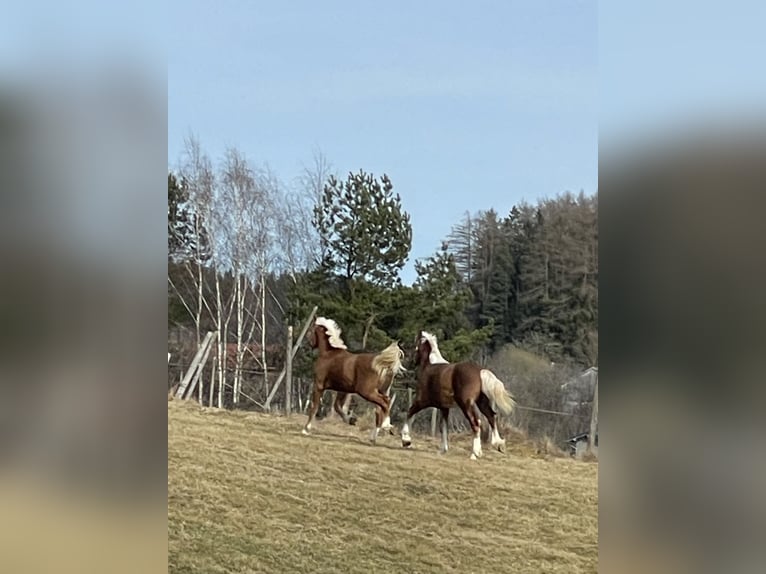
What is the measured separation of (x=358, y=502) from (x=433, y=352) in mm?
571

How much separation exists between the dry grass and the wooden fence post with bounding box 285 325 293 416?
51 millimetres

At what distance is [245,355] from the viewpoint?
3.15 metres

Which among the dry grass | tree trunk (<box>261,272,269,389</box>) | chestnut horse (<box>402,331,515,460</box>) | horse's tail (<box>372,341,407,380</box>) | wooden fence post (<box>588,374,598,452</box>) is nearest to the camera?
wooden fence post (<box>588,374,598,452</box>)

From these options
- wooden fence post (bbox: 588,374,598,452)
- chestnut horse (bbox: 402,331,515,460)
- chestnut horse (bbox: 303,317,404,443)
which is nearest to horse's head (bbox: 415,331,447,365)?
chestnut horse (bbox: 402,331,515,460)

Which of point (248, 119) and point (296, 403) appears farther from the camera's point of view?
point (296, 403)

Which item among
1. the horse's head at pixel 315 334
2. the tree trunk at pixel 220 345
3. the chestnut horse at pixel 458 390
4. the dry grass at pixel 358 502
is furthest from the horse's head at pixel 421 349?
the tree trunk at pixel 220 345

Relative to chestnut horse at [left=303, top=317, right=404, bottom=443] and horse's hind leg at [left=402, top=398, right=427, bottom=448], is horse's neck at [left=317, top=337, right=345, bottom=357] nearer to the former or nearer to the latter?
chestnut horse at [left=303, top=317, right=404, bottom=443]

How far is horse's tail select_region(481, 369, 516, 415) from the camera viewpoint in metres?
2.65

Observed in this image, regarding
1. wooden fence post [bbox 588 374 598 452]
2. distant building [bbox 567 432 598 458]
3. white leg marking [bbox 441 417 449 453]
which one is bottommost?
white leg marking [bbox 441 417 449 453]

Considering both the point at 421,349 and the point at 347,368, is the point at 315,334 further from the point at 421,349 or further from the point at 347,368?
the point at 421,349

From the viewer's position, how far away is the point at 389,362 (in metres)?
2.91

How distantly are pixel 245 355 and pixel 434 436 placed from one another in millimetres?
785
